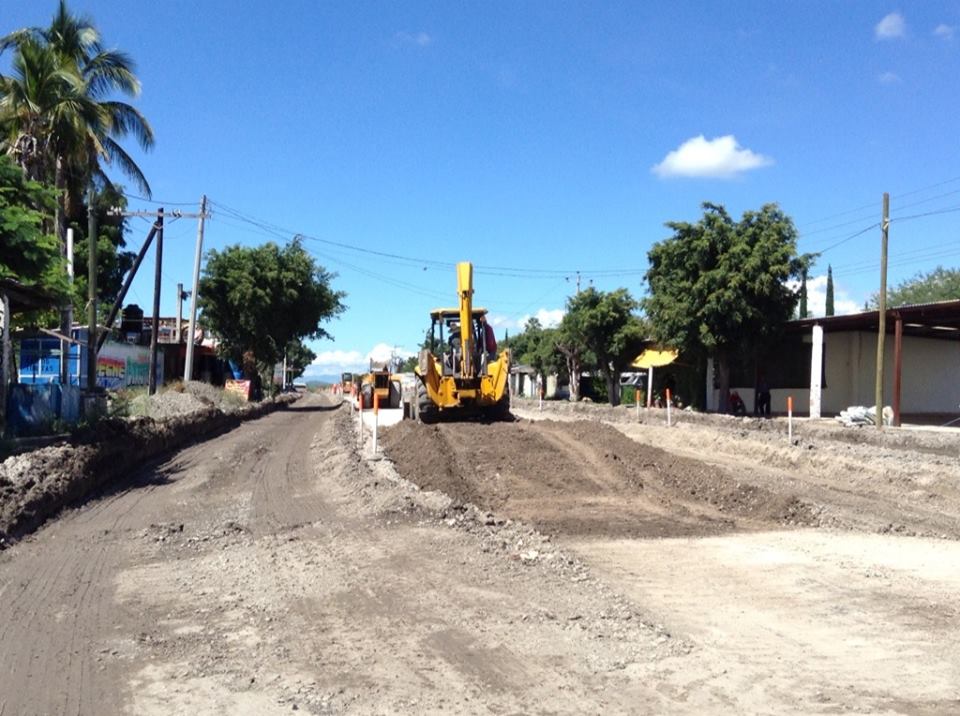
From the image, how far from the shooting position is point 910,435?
76.8 feet

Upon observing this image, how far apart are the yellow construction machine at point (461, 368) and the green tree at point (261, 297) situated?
24.3 meters

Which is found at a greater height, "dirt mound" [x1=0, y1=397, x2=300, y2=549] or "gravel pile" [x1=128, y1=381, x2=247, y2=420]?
"gravel pile" [x1=128, y1=381, x2=247, y2=420]

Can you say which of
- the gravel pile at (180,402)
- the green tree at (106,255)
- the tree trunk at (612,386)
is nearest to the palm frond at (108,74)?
the gravel pile at (180,402)

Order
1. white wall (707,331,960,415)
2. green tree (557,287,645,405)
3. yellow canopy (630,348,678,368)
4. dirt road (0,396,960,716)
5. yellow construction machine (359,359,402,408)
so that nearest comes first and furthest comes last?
dirt road (0,396,960,716), white wall (707,331,960,415), yellow canopy (630,348,678,368), yellow construction machine (359,359,402,408), green tree (557,287,645,405)

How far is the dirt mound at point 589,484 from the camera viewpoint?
11461mm

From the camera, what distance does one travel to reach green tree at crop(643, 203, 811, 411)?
34438 mm

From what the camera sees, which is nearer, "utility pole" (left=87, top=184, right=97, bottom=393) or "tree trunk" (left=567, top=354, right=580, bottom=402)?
"utility pole" (left=87, top=184, right=97, bottom=393)

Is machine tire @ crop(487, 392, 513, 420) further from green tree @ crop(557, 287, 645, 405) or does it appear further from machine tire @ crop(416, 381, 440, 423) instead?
green tree @ crop(557, 287, 645, 405)

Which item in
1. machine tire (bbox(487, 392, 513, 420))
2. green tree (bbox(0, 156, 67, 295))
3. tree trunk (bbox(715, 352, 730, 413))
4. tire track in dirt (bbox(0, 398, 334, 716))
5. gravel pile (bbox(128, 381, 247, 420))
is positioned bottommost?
tire track in dirt (bbox(0, 398, 334, 716))

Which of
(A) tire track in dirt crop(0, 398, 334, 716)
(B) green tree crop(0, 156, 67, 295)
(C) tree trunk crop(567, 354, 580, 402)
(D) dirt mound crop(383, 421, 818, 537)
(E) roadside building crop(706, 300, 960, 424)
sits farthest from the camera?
(C) tree trunk crop(567, 354, 580, 402)

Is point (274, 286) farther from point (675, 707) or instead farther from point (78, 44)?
point (675, 707)

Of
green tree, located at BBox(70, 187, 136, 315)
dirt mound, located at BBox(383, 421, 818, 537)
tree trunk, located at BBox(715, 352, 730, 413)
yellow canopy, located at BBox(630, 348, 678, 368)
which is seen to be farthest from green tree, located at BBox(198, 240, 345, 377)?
dirt mound, located at BBox(383, 421, 818, 537)

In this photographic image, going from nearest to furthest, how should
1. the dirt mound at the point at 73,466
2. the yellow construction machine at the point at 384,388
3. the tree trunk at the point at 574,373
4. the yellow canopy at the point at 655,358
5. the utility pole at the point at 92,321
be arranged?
the dirt mound at the point at 73,466 < the utility pole at the point at 92,321 < the yellow canopy at the point at 655,358 < the yellow construction machine at the point at 384,388 < the tree trunk at the point at 574,373

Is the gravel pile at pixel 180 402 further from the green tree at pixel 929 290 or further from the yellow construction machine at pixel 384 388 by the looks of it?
the green tree at pixel 929 290
